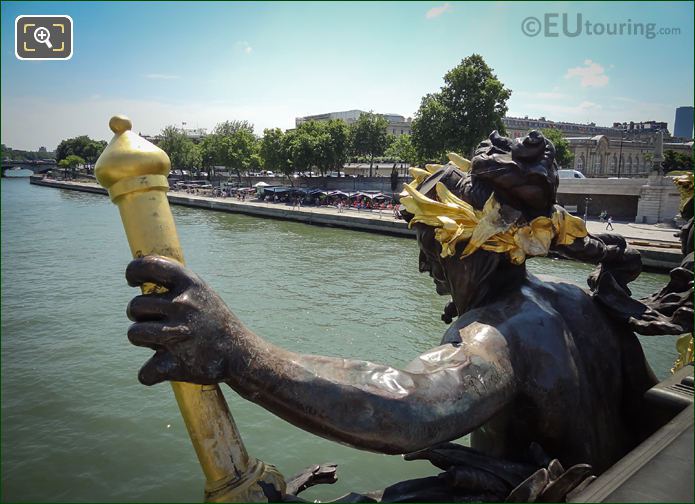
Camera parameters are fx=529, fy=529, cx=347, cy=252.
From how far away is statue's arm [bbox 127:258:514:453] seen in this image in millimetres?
1480

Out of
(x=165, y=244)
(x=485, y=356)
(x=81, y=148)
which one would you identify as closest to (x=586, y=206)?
(x=485, y=356)

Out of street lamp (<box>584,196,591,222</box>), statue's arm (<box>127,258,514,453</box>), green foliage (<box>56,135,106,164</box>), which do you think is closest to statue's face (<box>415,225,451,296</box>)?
statue's arm (<box>127,258,514,453</box>)

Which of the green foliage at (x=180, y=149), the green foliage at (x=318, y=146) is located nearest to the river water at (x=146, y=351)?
the green foliage at (x=318, y=146)

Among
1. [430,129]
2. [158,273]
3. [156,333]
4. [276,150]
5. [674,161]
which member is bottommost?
[156,333]

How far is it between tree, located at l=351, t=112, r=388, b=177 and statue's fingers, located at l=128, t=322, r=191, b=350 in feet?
187

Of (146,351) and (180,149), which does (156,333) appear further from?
(180,149)

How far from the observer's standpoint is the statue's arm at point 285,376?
4.86 feet

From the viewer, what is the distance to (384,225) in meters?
29.6

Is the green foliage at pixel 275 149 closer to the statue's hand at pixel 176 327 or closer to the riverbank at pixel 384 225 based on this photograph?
the riverbank at pixel 384 225

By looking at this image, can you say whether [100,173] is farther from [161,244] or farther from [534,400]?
[534,400]

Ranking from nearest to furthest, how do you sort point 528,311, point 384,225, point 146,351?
point 528,311
point 146,351
point 384,225

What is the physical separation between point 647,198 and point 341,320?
25.1 m

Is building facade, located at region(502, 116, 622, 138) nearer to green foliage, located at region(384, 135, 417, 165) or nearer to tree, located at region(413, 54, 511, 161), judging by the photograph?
green foliage, located at region(384, 135, 417, 165)

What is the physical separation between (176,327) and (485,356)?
1.04 meters
